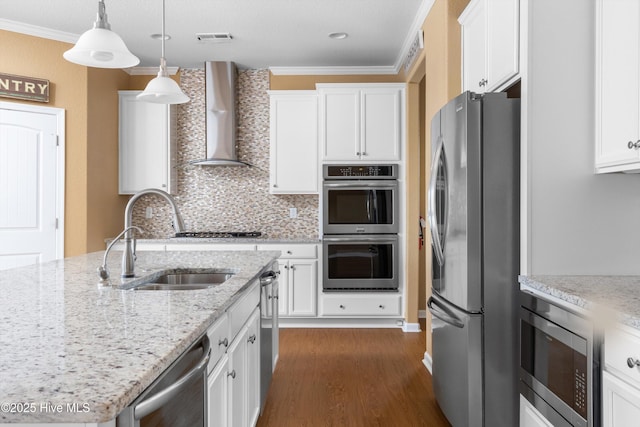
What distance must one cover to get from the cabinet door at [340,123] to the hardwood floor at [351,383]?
1817 millimetres

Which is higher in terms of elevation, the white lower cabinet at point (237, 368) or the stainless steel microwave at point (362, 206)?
the stainless steel microwave at point (362, 206)

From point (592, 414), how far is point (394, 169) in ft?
10.4

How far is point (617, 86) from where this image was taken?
1.67 metres

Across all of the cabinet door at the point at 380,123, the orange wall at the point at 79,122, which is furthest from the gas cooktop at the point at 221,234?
the cabinet door at the point at 380,123

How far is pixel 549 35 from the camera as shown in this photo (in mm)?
1822

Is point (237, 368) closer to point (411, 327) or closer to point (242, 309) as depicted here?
point (242, 309)

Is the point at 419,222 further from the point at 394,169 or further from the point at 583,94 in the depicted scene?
the point at 583,94

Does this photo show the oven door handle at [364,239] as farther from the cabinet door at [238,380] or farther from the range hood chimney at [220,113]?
the cabinet door at [238,380]

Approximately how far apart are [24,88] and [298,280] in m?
3.06

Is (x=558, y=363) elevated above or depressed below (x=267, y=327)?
above

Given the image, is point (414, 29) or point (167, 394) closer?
point (167, 394)

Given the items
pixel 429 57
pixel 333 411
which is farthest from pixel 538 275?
pixel 429 57

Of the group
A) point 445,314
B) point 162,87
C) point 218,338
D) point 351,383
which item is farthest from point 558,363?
point 162,87

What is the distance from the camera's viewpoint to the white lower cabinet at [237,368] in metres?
1.38
